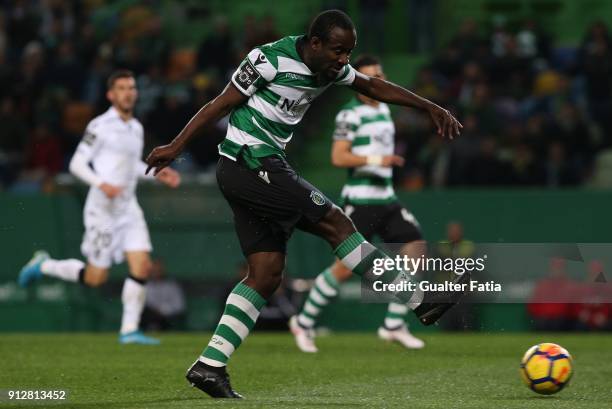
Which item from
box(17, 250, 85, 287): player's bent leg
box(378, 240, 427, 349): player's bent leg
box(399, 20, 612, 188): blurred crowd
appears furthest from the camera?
box(399, 20, 612, 188): blurred crowd

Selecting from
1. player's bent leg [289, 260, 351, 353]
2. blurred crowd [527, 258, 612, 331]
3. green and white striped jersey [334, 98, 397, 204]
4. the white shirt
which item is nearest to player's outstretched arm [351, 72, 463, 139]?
green and white striped jersey [334, 98, 397, 204]

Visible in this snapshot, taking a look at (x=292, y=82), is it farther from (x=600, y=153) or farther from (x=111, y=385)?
(x=600, y=153)

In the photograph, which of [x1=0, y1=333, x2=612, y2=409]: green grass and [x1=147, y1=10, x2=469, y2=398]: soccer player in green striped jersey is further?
[x1=0, y1=333, x2=612, y2=409]: green grass

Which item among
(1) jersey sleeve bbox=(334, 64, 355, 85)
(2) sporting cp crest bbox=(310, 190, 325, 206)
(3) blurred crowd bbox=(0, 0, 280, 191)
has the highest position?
(3) blurred crowd bbox=(0, 0, 280, 191)

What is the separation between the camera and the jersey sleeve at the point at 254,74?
25.7 ft

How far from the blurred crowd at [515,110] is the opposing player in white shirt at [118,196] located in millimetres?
5783

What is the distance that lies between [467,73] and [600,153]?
7.85ft

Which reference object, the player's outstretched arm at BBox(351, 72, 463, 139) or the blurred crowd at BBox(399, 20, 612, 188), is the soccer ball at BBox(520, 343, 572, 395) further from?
the blurred crowd at BBox(399, 20, 612, 188)

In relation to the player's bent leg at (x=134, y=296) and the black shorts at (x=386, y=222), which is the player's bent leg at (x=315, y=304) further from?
the player's bent leg at (x=134, y=296)

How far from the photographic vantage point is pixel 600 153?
18.4 meters

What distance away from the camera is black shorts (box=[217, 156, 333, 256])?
7855mm

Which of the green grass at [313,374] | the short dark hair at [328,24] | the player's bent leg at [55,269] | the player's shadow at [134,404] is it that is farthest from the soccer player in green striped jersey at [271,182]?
the player's bent leg at [55,269]

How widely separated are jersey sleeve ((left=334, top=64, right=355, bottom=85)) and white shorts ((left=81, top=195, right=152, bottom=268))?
5.57 m

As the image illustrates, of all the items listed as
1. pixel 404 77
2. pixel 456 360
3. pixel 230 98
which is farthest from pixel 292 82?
pixel 404 77
